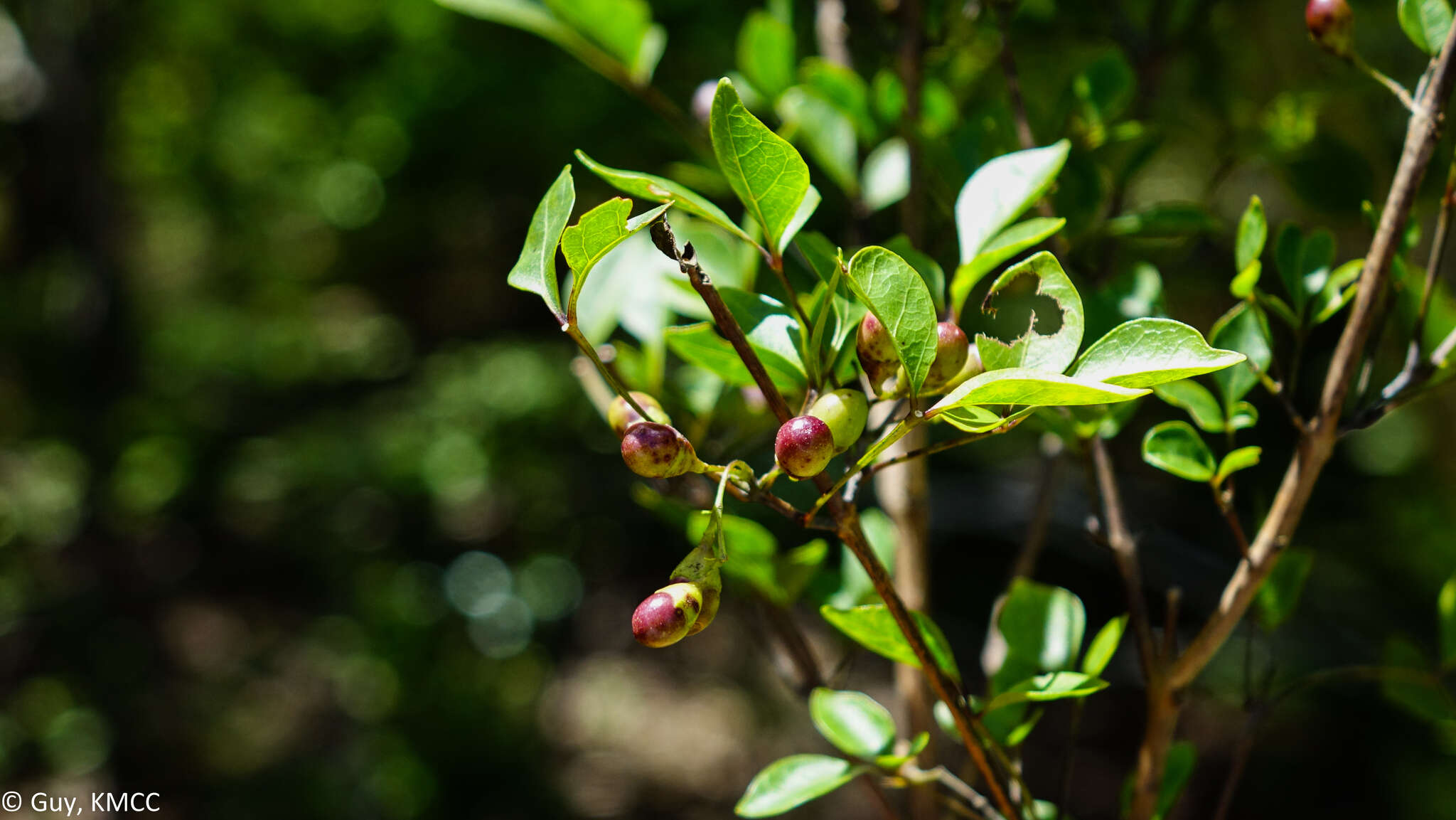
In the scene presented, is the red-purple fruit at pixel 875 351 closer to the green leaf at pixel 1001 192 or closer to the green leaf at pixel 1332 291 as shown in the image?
the green leaf at pixel 1001 192

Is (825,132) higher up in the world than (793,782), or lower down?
higher up

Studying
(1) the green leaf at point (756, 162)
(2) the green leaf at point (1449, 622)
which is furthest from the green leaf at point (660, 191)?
(2) the green leaf at point (1449, 622)

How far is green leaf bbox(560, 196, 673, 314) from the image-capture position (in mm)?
215

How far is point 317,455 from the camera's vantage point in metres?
1.68

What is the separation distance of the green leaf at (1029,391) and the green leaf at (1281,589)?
21 centimetres

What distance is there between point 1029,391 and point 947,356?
0.05 meters

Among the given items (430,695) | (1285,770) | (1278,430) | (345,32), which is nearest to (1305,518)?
(1278,430)

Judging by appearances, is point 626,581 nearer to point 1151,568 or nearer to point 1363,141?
point 1151,568

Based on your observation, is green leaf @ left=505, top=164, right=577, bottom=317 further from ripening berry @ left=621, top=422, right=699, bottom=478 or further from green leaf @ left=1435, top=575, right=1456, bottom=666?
green leaf @ left=1435, top=575, right=1456, bottom=666

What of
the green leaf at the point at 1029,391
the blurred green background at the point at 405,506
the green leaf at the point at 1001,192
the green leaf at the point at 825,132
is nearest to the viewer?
the green leaf at the point at 1029,391

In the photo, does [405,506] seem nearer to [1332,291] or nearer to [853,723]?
[853,723]

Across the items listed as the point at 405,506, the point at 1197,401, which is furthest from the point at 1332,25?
the point at 405,506

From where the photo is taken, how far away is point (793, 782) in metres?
0.31

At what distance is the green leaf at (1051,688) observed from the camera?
0.27m
